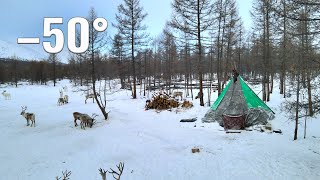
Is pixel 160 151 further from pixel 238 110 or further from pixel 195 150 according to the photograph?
pixel 238 110

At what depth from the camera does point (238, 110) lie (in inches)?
492

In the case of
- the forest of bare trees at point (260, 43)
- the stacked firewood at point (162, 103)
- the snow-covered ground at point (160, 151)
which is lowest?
the snow-covered ground at point (160, 151)

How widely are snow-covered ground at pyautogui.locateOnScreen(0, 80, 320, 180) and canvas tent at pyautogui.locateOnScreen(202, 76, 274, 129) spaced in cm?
63

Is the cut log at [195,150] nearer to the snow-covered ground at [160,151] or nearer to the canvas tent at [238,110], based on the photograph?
the snow-covered ground at [160,151]

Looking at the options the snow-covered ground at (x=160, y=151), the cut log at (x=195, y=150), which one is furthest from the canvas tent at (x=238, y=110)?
the cut log at (x=195, y=150)

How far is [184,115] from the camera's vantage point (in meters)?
15.2

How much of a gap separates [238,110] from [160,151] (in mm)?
5449

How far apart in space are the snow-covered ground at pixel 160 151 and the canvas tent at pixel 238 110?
627 mm

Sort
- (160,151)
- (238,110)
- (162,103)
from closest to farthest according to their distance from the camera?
(160,151) → (238,110) → (162,103)

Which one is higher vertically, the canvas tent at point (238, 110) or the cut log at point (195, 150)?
the canvas tent at point (238, 110)

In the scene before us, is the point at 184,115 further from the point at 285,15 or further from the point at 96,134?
the point at 285,15

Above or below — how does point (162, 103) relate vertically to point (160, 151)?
above

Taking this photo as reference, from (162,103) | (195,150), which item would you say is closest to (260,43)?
(162,103)

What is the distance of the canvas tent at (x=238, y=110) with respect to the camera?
38.3ft
